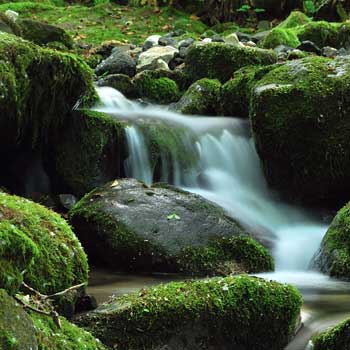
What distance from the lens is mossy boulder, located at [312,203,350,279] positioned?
5.95 meters

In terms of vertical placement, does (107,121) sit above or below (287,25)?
below

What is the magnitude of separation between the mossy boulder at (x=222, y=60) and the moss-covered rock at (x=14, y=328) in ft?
28.9

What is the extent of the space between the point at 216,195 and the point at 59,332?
5011 mm

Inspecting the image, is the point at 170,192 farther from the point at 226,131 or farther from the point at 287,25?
the point at 287,25

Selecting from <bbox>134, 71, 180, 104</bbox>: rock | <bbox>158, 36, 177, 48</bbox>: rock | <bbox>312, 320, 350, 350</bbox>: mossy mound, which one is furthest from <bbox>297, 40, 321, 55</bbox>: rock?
<bbox>312, 320, 350, 350</bbox>: mossy mound

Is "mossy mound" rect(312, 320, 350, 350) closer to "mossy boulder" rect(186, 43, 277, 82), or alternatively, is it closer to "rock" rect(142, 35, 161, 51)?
"mossy boulder" rect(186, 43, 277, 82)

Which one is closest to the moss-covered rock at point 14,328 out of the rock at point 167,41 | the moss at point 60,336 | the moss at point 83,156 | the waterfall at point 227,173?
the moss at point 60,336

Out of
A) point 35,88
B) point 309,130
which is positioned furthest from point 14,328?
point 309,130

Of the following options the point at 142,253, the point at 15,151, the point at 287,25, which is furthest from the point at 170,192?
the point at 287,25

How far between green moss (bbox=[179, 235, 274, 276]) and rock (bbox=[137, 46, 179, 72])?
6221mm

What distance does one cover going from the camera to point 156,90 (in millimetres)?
10867

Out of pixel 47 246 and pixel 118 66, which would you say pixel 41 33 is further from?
pixel 47 246

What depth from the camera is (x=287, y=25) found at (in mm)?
15914

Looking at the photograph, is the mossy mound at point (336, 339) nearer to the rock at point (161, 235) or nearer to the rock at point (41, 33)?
Result: the rock at point (161, 235)
